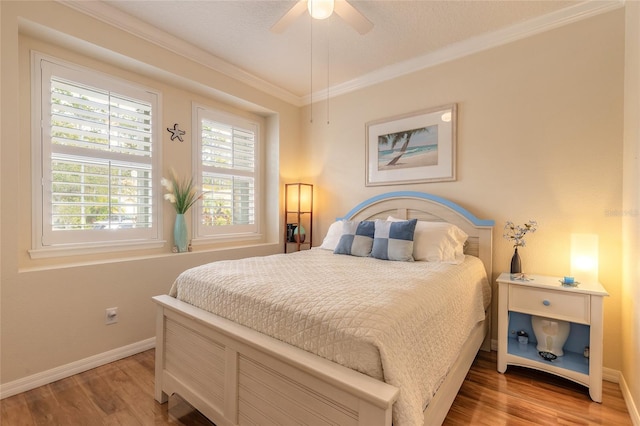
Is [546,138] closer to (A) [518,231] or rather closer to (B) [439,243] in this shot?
(A) [518,231]

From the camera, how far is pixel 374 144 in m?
3.33

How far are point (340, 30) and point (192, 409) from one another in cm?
300

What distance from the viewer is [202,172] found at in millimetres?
3223

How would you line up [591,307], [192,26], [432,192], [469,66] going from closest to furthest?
[591,307] → [192,26] → [469,66] → [432,192]

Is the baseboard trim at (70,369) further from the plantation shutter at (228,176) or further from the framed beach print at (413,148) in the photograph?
the framed beach print at (413,148)

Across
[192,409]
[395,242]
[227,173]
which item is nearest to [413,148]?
[395,242]

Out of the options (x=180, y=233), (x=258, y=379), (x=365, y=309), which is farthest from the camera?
(x=180, y=233)

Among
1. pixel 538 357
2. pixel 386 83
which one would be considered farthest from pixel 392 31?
pixel 538 357

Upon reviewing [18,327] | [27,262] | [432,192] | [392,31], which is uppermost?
[392,31]

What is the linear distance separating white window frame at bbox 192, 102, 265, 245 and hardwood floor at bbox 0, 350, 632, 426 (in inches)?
57.4

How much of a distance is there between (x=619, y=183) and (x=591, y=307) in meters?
0.93

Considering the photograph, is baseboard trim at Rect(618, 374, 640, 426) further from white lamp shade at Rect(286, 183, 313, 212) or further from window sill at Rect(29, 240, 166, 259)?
window sill at Rect(29, 240, 166, 259)

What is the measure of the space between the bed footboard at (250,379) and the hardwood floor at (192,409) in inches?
6.3

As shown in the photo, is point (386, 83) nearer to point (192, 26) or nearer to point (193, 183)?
point (192, 26)
